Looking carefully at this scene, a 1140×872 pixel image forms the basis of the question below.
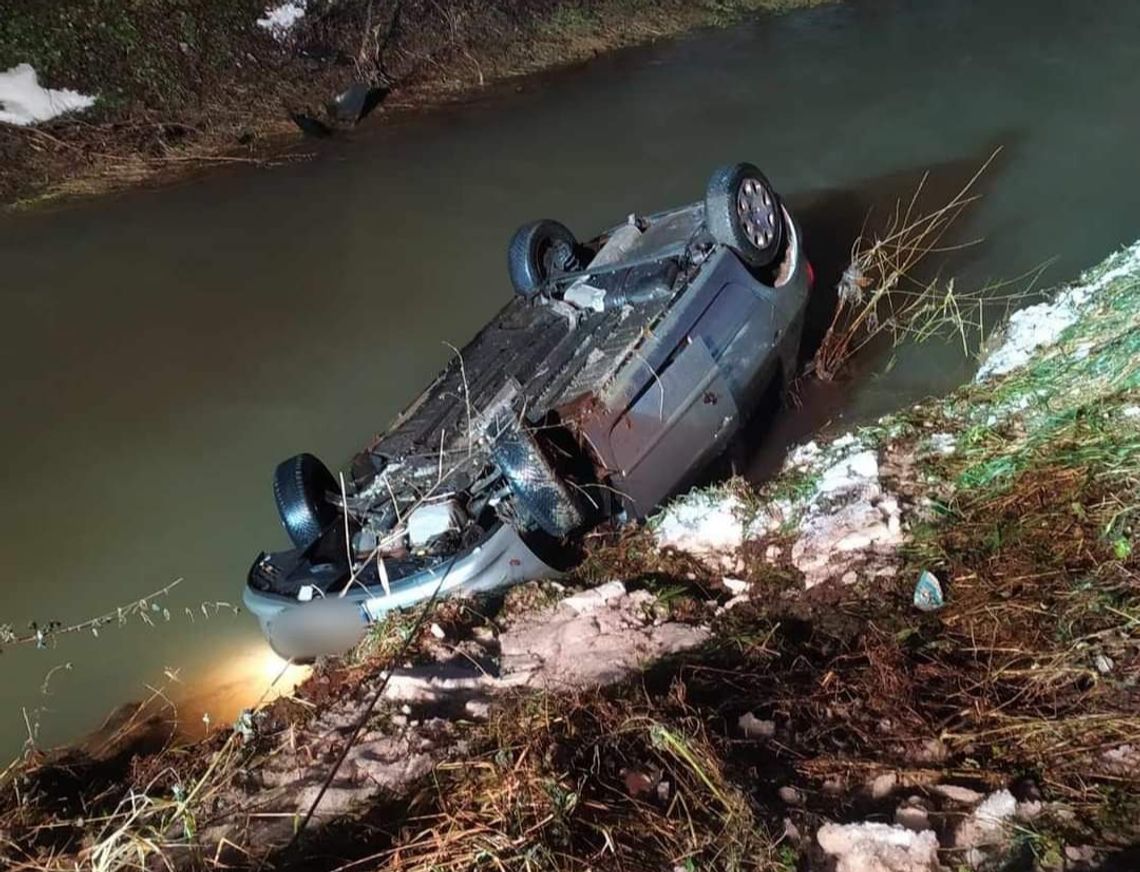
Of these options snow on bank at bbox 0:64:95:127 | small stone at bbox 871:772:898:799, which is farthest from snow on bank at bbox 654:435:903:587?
snow on bank at bbox 0:64:95:127

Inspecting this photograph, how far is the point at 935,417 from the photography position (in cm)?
500

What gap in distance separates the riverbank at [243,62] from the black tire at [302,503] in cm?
644

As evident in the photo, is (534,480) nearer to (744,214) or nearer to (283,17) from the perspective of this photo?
(744,214)

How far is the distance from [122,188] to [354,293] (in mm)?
3652

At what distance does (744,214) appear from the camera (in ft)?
18.2

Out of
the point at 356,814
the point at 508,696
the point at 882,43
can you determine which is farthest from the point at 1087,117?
the point at 356,814

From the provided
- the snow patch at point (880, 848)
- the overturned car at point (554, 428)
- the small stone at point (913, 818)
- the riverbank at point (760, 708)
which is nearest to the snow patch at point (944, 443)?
the riverbank at point (760, 708)

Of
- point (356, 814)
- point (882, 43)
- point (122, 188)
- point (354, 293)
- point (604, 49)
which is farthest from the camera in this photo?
point (604, 49)

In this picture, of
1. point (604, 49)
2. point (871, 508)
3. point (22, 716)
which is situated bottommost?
point (871, 508)

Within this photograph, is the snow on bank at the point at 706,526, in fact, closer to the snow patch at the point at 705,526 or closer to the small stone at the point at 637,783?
the snow patch at the point at 705,526

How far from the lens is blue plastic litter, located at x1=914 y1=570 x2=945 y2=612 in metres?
3.58

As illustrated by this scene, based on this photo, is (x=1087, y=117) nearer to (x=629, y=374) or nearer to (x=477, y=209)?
(x=477, y=209)

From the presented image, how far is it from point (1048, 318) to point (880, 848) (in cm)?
448

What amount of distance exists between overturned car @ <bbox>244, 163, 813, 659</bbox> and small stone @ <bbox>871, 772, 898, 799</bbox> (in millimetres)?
1942
